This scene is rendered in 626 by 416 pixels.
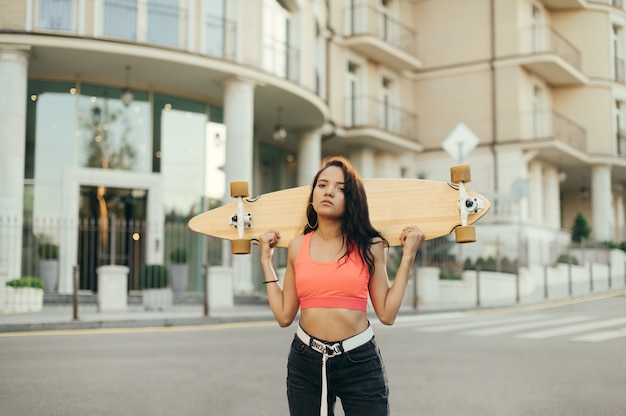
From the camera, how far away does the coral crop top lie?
3062 mm

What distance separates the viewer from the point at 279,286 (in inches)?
133

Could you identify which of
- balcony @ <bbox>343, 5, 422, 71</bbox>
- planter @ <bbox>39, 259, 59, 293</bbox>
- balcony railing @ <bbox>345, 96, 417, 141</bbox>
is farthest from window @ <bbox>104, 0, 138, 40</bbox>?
balcony railing @ <bbox>345, 96, 417, 141</bbox>

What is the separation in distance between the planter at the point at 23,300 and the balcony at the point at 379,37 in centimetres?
1677

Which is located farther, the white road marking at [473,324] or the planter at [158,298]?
the planter at [158,298]

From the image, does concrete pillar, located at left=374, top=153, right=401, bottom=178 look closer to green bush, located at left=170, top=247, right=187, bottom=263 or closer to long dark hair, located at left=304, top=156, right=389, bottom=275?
green bush, located at left=170, top=247, right=187, bottom=263

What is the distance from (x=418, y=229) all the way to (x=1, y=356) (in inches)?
294

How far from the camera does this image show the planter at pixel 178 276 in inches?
755

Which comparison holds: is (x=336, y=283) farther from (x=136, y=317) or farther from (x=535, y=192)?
(x=535, y=192)

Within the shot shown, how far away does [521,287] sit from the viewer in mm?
23375

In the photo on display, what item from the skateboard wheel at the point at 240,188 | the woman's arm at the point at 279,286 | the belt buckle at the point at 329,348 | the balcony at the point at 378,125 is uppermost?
the balcony at the point at 378,125

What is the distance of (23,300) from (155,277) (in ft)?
10.1

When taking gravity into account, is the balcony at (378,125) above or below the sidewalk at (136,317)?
above

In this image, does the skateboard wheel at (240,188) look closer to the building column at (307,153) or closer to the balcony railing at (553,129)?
the building column at (307,153)

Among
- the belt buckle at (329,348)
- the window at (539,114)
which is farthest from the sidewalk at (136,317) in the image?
the window at (539,114)
